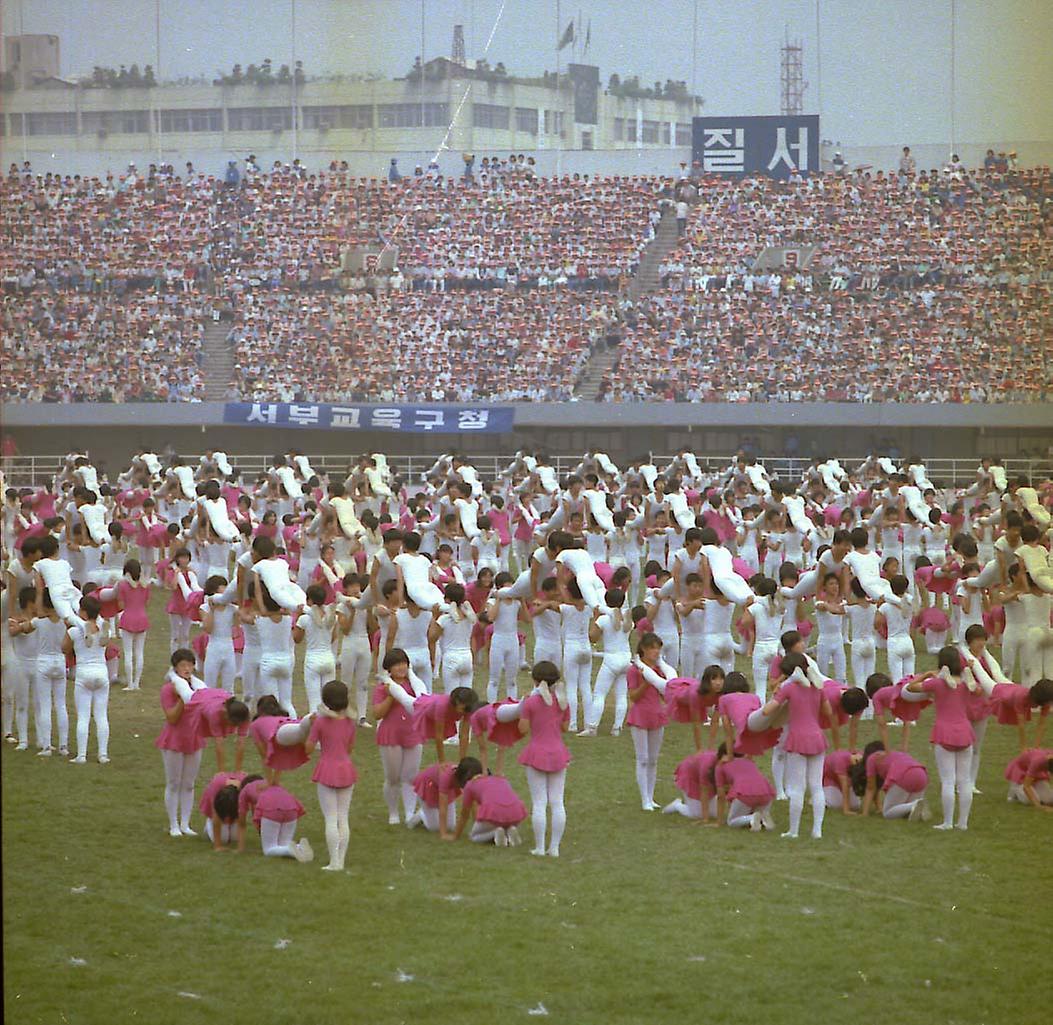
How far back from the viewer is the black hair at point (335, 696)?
8.62 m

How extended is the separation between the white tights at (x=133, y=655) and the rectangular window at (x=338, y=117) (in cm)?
2382

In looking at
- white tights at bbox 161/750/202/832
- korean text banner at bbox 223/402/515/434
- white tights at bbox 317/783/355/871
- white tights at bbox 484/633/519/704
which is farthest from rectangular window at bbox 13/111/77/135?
white tights at bbox 317/783/355/871

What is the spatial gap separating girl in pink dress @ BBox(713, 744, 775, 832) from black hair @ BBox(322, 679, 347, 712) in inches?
94.7

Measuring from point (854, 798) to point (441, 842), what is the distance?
261cm

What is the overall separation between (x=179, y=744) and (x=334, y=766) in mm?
1284

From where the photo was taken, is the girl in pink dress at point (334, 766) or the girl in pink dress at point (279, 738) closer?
the girl in pink dress at point (334, 766)

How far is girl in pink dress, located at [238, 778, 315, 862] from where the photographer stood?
29.8ft

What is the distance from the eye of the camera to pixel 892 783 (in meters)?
10.0

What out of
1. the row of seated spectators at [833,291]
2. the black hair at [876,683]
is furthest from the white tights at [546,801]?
the row of seated spectators at [833,291]

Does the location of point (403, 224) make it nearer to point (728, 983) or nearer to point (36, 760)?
point (36, 760)

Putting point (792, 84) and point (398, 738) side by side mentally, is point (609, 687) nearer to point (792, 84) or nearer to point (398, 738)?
point (398, 738)

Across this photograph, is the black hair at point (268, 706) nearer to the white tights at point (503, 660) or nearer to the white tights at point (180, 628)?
the white tights at point (503, 660)

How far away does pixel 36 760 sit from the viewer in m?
11.6

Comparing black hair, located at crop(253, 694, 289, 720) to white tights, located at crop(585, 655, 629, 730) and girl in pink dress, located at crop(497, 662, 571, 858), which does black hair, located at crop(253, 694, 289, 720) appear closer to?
girl in pink dress, located at crop(497, 662, 571, 858)
